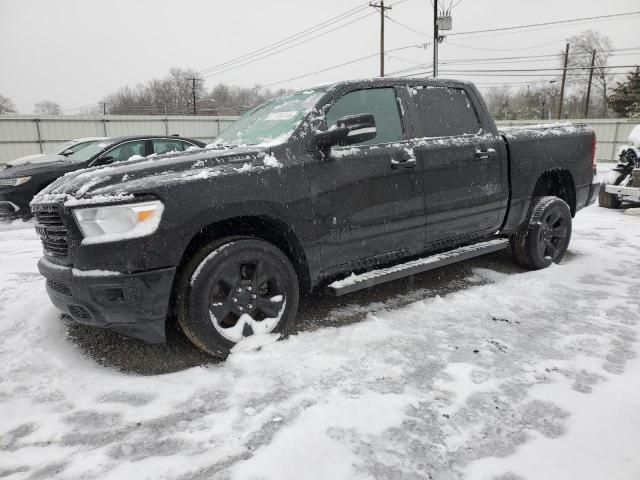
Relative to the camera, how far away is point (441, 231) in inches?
152

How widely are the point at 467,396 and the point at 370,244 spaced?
1320 millimetres

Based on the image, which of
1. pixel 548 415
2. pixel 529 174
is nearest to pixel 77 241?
pixel 548 415

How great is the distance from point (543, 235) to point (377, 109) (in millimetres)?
2350

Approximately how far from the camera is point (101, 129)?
23000 mm

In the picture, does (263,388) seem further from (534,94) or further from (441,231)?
(534,94)

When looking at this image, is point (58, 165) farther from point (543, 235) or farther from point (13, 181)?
point (543, 235)

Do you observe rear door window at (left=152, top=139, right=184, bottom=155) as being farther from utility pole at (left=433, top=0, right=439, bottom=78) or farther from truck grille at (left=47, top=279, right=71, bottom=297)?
utility pole at (left=433, top=0, right=439, bottom=78)

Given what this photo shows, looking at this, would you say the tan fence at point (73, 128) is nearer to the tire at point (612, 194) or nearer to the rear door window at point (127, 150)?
the rear door window at point (127, 150)

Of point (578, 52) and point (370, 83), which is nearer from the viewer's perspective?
point (370, 83)

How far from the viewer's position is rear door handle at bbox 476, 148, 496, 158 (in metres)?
4.01

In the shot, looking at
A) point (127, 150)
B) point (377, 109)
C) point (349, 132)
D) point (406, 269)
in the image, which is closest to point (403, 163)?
point (377, 109)

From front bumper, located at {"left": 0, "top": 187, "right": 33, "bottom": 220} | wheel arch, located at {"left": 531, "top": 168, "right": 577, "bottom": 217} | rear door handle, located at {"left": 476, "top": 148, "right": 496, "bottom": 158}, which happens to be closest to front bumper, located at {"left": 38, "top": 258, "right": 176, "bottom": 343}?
rear door handle, located at {"left": 476, "top": 148, "right": 496, "bottom": 158}

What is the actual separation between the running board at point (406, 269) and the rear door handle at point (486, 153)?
83cm

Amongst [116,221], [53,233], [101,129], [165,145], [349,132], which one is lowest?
[53,233]
